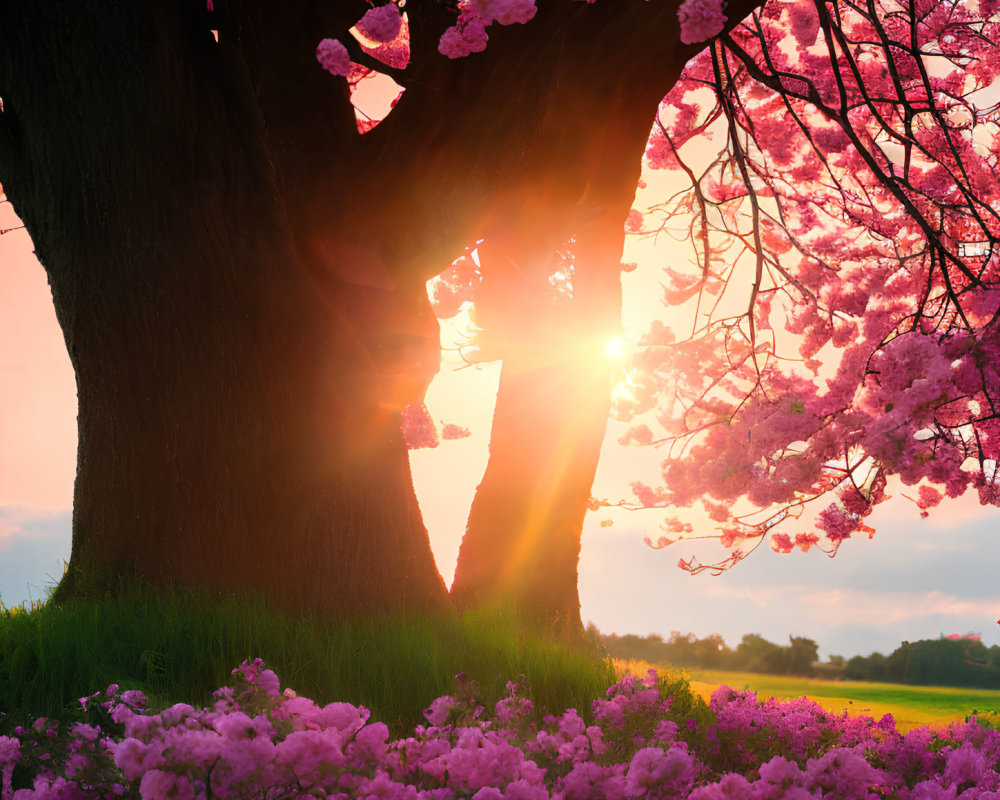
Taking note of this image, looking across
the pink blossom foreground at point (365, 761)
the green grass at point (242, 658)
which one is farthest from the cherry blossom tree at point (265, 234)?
the pink blossom foreground at point (365, 761)

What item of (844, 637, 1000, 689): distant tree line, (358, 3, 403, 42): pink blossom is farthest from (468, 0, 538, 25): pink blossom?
(844, 637, 1000, 689): distant tree line

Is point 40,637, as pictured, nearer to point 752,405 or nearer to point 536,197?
point 536,197

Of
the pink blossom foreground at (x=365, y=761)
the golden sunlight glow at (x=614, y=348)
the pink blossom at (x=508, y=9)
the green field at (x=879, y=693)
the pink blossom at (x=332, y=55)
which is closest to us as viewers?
the pink blossom foreground at (x=365, y=761)

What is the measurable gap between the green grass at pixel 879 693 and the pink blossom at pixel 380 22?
26.1 feet

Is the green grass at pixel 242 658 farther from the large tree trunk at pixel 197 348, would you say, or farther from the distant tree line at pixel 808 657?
the distant tree line at pixel 808 657

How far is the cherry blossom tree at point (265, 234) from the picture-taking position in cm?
512

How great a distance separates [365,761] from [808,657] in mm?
11129

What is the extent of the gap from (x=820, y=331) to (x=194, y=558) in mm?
7087

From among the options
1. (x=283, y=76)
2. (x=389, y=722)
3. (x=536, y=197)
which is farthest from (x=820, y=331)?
(x=389, y=722)

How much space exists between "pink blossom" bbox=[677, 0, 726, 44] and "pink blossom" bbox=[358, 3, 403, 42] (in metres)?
1.86

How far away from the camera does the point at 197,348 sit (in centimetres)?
520

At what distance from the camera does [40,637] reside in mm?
4242

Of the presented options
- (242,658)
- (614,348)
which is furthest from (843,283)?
(242,658)

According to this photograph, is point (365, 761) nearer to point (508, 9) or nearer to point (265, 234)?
point (265, 234)
